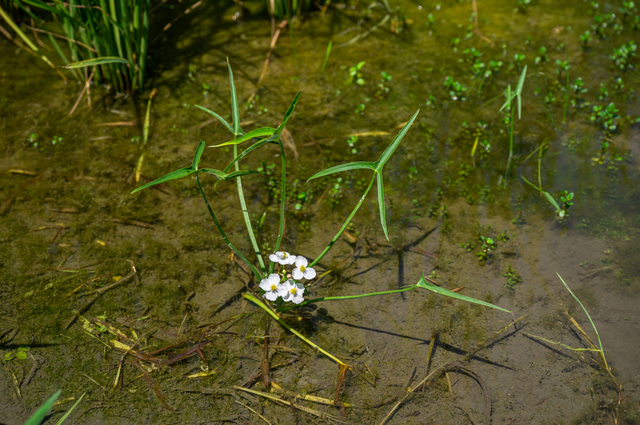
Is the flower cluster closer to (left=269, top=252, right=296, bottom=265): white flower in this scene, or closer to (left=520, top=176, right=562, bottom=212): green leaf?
(left=269, top=252, right=296, bottom=265): white flower

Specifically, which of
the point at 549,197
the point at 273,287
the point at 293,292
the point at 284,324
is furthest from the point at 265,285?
the point at 549,197

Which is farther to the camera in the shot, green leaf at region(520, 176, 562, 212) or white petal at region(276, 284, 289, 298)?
green leaf at region(520, 176, 562, 212)

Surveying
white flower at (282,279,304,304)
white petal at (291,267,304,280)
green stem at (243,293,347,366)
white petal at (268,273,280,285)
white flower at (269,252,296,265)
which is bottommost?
green stem at (243,293,347,366)

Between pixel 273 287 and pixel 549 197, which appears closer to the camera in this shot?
pixel 273 287

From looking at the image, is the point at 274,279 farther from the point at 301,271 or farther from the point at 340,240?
the point at 340,240

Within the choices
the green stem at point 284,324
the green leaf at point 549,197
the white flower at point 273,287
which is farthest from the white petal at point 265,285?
the green leaf at point 549,197

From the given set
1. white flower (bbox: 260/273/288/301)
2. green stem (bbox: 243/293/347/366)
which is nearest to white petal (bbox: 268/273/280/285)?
white flower (bbox: 260/273/288/301)

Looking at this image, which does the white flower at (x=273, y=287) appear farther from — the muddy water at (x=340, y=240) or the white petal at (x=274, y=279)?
the muddy water at (x=340, y=240)

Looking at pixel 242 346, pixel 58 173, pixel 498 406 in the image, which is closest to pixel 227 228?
pixel 242 346
